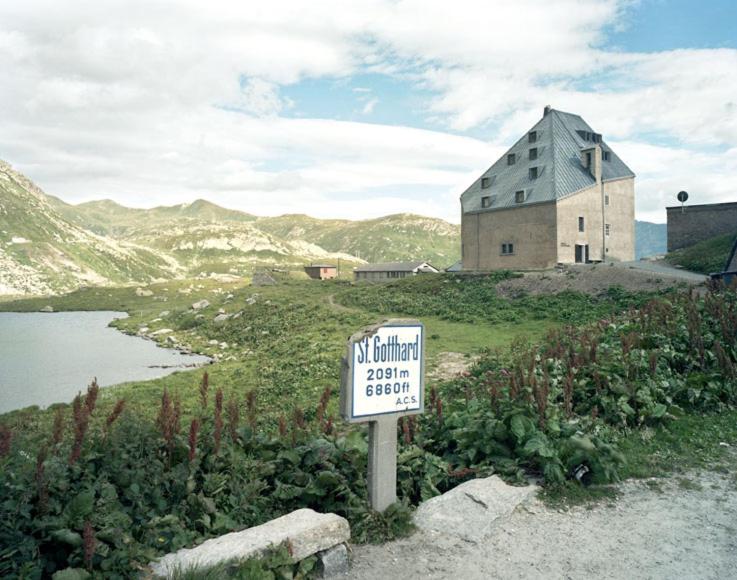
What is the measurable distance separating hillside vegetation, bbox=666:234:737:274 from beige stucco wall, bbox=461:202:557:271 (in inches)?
477

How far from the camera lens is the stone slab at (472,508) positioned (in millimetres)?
7109

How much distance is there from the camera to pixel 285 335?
4175cm

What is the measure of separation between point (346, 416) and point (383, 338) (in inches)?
46.8

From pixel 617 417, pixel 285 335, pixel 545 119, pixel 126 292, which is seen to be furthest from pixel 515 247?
pixel 126 292

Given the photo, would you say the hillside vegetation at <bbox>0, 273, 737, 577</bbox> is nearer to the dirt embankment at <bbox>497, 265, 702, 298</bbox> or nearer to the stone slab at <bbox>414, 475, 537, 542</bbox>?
the stone slab at <bbox>414, 475, 537, 542</bbox>

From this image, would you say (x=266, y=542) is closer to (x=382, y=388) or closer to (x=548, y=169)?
(x=382, y=388)

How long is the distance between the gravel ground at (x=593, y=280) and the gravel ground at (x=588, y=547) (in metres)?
31.8

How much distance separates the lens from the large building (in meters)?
55.4

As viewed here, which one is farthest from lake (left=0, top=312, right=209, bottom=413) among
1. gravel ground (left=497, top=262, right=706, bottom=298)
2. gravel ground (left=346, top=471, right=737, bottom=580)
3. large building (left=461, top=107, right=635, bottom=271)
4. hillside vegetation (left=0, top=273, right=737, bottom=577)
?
large building (left=461, top=107, right=635, bottom=271)

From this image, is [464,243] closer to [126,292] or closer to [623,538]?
[623,538]

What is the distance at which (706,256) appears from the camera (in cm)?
5116

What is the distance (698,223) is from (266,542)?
68533 millimetres

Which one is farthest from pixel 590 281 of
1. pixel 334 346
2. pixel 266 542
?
pixel 266 542

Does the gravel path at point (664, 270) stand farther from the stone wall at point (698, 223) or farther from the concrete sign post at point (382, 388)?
the concrete sign post at point (382, 388)
